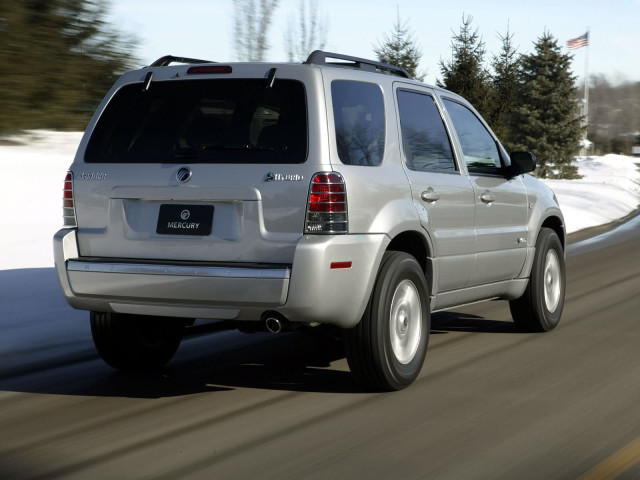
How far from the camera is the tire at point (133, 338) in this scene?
6.60 metres

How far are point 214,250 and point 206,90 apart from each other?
1010 millimetres

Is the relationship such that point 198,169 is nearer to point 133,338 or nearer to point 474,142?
point 133,338

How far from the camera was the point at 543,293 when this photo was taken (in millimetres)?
8289

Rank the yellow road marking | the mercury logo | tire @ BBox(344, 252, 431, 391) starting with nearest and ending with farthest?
the yellow road marking → the mercury logo → tire @ BBox(344, 252, 431, 391)

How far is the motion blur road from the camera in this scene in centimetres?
461

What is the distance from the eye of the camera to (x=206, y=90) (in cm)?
598

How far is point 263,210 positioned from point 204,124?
710mm

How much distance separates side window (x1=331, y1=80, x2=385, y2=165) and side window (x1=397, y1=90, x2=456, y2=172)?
30cm

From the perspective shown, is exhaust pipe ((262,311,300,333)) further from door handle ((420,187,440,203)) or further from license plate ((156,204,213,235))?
door handle ((420,187,440,203))

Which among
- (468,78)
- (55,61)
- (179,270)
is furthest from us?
(468,78)

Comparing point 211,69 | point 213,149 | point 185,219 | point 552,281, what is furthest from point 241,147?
point 552,281

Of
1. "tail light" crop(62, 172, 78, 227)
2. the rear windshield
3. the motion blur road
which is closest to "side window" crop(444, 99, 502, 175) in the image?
the motion blur road

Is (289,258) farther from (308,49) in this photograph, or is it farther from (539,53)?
(539,53)

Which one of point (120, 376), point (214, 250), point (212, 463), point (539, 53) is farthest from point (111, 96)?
point (539, 53)
